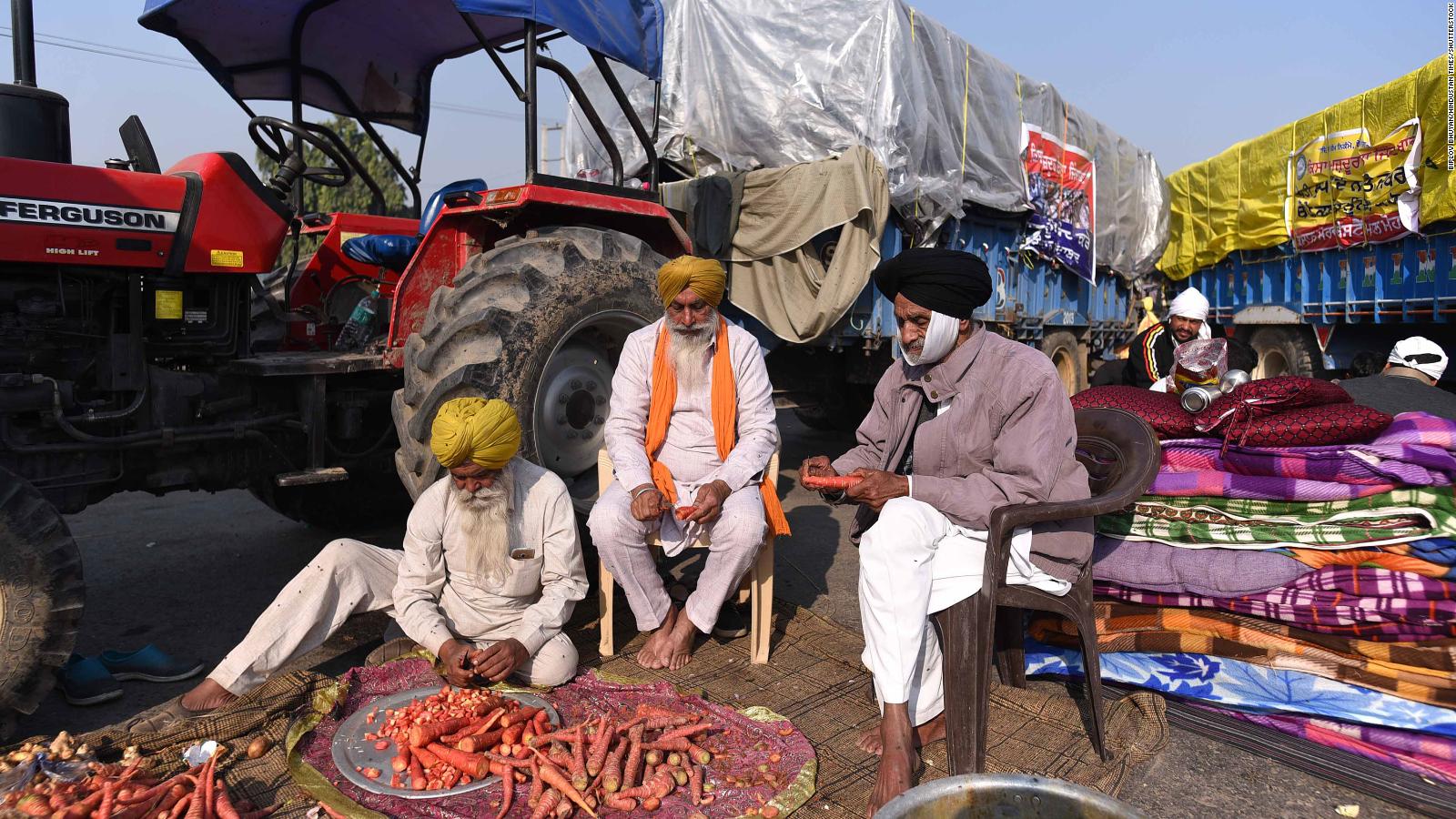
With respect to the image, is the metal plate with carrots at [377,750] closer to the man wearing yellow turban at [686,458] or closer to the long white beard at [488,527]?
the long white beard at [488,527]

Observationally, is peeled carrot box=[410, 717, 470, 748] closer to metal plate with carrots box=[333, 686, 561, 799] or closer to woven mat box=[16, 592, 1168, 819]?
metal plate with carrots box=[333, 686, 561, 799]

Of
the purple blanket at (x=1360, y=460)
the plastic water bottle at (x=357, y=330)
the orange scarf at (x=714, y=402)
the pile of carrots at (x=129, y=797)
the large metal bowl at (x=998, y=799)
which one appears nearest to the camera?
the large metal bowl at (x=998, y=799)

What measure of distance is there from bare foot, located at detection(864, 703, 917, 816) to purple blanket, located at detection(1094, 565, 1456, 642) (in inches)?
52.2

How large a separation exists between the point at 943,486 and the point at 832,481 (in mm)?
354

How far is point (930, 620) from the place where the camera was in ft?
9.12

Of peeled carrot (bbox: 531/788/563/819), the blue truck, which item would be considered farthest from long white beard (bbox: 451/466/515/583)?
the blue truck

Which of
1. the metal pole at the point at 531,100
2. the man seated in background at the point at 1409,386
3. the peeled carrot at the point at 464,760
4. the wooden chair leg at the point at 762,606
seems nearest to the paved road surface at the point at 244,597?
the wooden chair leg at the point at 762,606

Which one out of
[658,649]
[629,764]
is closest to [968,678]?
[629,764]

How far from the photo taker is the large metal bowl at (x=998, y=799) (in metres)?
1.72

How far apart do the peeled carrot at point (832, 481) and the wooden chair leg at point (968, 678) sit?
0.49m

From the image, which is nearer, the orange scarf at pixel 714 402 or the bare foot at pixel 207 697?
the bare foot at pixel 207 697

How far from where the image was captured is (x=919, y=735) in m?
2.80

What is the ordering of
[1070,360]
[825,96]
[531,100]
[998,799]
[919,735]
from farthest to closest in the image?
[1070,360] → [825,96] → [531,100] → [919,735] → [998,799]

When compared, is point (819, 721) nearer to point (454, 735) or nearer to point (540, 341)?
point (454, 735)
